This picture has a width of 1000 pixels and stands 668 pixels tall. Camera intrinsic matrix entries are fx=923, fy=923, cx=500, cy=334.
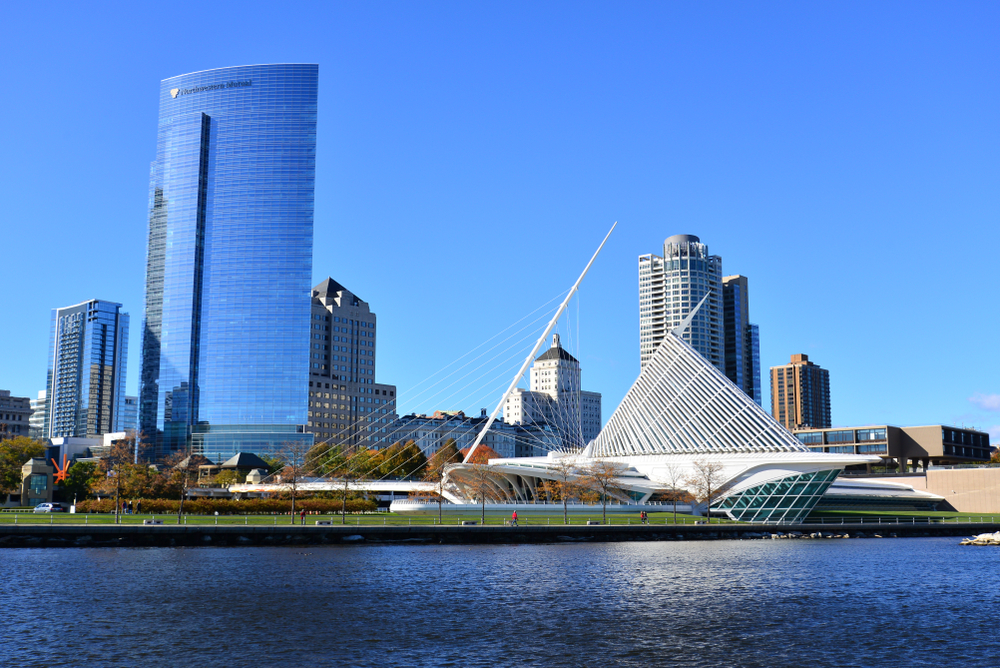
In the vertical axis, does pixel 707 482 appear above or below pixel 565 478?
below

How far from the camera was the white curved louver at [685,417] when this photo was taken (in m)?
99.8

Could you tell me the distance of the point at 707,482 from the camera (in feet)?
311

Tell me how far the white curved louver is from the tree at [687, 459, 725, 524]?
437cm

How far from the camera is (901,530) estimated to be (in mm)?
92562

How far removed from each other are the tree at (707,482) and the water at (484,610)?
3526 centimetres

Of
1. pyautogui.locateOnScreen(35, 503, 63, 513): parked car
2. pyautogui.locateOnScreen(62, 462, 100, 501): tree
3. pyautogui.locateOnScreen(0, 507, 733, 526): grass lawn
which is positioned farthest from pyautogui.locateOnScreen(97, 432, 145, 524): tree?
pyautogui.locateOnScreen(62, 462, 100, 501): tree

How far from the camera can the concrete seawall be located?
6325 cm

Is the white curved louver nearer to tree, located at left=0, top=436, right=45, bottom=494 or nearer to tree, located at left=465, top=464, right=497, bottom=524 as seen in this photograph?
tree, located at left=465, top=464, right=497, bottom=524

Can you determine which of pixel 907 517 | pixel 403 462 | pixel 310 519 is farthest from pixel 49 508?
pixel 907 517

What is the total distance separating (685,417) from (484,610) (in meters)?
74.9

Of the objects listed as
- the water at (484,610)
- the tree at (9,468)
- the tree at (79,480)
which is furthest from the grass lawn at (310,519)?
the tree at (79,480)

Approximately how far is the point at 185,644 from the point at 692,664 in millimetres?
15947

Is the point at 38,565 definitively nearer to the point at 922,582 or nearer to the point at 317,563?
the point at 317,563

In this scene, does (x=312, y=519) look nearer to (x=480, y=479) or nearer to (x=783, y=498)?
(x=480, y=479)
